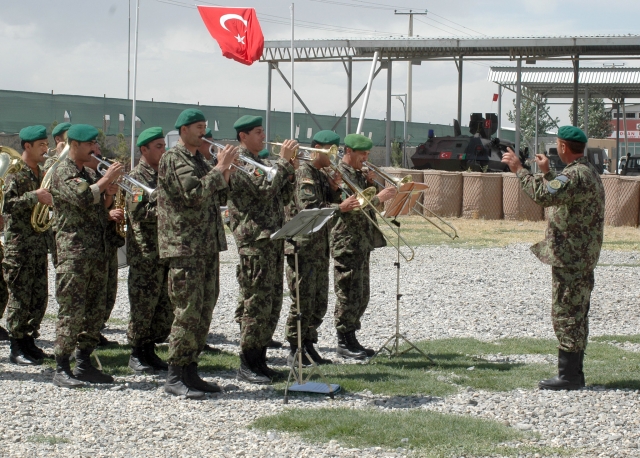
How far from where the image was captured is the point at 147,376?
7.16 metres

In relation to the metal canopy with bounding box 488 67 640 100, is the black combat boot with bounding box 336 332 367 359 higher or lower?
lower

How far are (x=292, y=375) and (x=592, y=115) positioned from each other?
57.0 meters

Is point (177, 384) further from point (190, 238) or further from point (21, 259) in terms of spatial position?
point (21, 259)

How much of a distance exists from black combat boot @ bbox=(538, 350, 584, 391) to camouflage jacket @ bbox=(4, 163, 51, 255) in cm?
446

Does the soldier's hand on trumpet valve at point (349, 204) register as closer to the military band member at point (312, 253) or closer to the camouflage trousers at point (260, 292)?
the military band member at point (312, 253)

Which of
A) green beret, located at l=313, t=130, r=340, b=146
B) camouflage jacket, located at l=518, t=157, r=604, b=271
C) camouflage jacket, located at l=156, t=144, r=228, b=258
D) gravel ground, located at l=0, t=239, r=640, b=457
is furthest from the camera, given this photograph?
green beret, located at l=313, t=130, r=340, b=146

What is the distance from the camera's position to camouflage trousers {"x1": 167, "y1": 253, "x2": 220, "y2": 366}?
6.23 m

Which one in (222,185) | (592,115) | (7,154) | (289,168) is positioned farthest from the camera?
(592,115)

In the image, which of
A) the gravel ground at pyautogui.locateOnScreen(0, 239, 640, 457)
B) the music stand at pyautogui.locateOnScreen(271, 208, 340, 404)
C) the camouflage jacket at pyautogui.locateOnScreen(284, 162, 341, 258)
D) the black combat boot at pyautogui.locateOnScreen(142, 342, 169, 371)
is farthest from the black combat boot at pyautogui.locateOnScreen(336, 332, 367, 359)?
the black combat boot at pyautogui.locateOnScreen(142, 342, 169, 371)

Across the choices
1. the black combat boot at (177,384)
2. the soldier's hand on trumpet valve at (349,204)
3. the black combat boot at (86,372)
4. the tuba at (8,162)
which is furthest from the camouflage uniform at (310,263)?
the tuba at (8,162)

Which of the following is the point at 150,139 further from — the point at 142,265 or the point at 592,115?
the point at 592,115

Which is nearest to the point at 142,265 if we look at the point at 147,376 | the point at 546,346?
the point at 147,376

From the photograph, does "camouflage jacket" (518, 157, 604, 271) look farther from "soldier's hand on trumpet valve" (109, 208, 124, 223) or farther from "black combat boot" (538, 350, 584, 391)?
"soldier's hand on trumpet valve" (109, 208, 124, 223)

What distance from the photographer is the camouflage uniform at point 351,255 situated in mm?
8008
